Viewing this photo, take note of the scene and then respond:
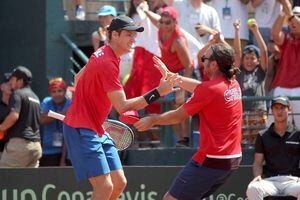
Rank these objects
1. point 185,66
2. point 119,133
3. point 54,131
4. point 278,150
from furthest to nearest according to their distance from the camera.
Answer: point 54,131 → point 185,66 → point 278,150 → point 119,133

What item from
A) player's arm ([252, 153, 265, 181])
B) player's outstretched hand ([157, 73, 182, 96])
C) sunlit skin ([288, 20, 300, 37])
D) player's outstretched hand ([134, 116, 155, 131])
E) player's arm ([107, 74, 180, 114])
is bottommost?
player's arm ([252, 153, 265, 181])

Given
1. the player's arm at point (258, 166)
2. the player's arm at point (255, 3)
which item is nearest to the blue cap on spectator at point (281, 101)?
the player's arm at point (258, 166)

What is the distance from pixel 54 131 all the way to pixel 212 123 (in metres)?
4.48

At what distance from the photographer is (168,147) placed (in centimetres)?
1194

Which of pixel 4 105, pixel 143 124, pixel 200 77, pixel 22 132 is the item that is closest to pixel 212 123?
pixel 143 124

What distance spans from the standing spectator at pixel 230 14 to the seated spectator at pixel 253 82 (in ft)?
2.54

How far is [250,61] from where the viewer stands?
1159 centimetres

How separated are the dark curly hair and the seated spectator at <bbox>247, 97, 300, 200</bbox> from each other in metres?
2.28

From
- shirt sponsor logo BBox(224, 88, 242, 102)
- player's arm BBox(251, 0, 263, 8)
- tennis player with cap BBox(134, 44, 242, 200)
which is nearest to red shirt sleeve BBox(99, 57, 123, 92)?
tennis player with cap BBox(134, 44, 242, 200)

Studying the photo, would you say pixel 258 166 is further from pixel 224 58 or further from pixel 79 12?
pixel 79 12

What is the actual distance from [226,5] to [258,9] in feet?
1.64

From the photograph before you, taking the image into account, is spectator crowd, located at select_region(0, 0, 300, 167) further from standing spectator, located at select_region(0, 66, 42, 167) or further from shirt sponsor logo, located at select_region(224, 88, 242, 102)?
shirt sponsor logo, located at select_region(224, 88, 242, 102)

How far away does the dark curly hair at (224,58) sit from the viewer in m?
8.20

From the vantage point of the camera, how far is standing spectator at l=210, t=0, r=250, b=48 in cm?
1245
